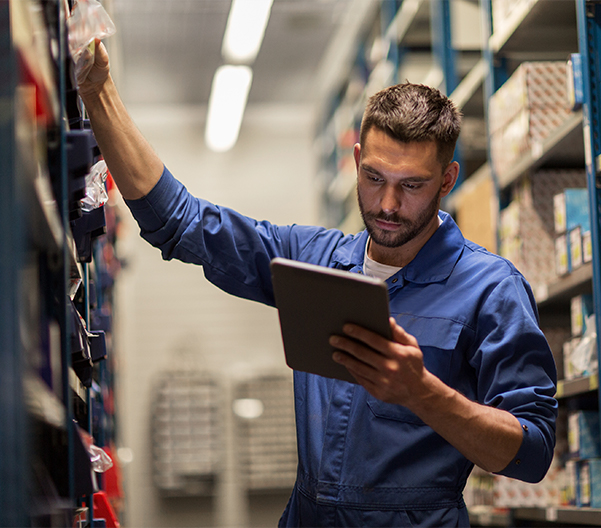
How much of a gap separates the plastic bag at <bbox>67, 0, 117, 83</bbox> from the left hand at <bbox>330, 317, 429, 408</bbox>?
84cm

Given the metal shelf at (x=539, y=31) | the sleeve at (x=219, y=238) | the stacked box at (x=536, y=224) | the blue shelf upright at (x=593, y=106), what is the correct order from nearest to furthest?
1. the sleeve at (x=219, y=238)
2. the blue shelf upright at (x=593, y=106)
3. the metal shelf at (x=539, y=31)
4. the stacked box at (x=536, y=224)

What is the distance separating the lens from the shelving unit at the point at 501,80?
9.14ft

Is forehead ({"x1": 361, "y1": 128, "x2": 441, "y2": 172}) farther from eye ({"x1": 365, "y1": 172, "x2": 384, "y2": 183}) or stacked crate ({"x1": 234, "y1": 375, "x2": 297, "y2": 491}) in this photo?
stacked crate ({"x1": 234, "y1": 375, "x2": 297, "y2": 491})

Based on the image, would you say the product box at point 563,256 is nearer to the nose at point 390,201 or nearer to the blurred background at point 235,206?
the blurred background at point 235,206

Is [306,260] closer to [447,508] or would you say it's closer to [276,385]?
[447,508]

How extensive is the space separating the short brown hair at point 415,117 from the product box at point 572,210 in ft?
4.37

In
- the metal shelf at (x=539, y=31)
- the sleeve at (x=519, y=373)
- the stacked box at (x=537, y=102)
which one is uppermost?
the metal shelf at (x=539, y=31)

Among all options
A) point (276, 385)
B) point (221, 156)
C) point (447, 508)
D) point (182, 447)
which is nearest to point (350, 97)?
point (221, 156)

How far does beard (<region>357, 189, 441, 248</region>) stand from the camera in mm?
1927

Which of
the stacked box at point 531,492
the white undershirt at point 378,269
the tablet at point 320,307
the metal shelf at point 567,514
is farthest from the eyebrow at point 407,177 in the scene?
the stacked box at point 531,492

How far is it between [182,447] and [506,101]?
19.8ft

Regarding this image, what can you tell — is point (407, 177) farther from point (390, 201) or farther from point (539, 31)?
point (539, 31)

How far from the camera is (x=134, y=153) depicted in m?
1.90

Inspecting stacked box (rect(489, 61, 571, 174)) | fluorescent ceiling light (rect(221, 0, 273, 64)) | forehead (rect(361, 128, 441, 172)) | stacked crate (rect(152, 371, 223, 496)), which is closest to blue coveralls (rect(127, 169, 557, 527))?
forehead (rect(361, 128, 441, 172))
